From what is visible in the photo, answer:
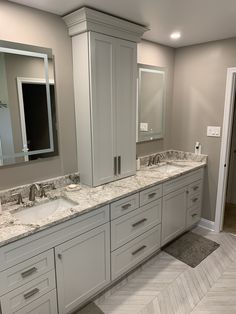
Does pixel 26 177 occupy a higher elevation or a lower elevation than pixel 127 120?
lower

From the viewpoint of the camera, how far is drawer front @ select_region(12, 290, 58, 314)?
1.54m

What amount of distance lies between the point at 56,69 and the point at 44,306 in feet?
6.11

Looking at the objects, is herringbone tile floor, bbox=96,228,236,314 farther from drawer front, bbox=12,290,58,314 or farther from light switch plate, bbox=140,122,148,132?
light switch plate, bbox=140,122,148,132

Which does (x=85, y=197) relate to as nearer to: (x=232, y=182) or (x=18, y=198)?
(x=18, y=198)

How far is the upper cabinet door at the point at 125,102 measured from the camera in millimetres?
2197

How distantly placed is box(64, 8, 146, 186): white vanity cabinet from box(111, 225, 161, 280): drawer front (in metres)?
0.66

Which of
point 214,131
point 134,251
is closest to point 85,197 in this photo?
point 134,251

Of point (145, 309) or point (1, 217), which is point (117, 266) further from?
point (1, 217)

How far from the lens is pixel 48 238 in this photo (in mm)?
1568

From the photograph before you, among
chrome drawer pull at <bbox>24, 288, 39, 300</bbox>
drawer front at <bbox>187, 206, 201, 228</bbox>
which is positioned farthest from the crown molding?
drawer front at <bbox>187, 206, 201, 228</bbox>

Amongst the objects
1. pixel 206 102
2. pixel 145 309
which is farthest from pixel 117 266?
pixel 206 102

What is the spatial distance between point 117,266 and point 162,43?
2626 millimetres

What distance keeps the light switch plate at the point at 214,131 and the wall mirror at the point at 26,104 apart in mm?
1954

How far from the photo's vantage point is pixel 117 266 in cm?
213
